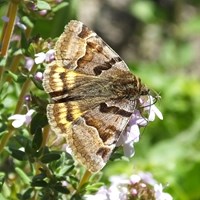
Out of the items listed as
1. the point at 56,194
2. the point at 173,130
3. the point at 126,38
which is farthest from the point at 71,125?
the point at 126,38

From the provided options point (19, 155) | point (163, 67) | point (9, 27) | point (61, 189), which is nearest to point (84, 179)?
point (61, 189)

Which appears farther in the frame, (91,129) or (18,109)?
(18,109)

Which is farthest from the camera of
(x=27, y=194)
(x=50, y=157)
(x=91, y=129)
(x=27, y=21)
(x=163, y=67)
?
(x=163, y=67)

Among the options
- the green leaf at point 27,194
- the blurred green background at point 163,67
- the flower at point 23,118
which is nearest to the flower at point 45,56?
the flower at point 23,118

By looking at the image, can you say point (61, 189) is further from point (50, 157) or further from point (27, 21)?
point (27, 21)

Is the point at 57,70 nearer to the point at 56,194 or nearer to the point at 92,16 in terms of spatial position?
the point at 56,194

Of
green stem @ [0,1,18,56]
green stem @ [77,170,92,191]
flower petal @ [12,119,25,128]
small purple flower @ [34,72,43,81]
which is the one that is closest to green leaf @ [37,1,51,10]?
green stem @ [0,1,18,56]

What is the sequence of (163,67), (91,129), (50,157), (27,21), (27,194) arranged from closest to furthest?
(91,129) → (50,157) → (27,194) → (27,21) → (163,67)
